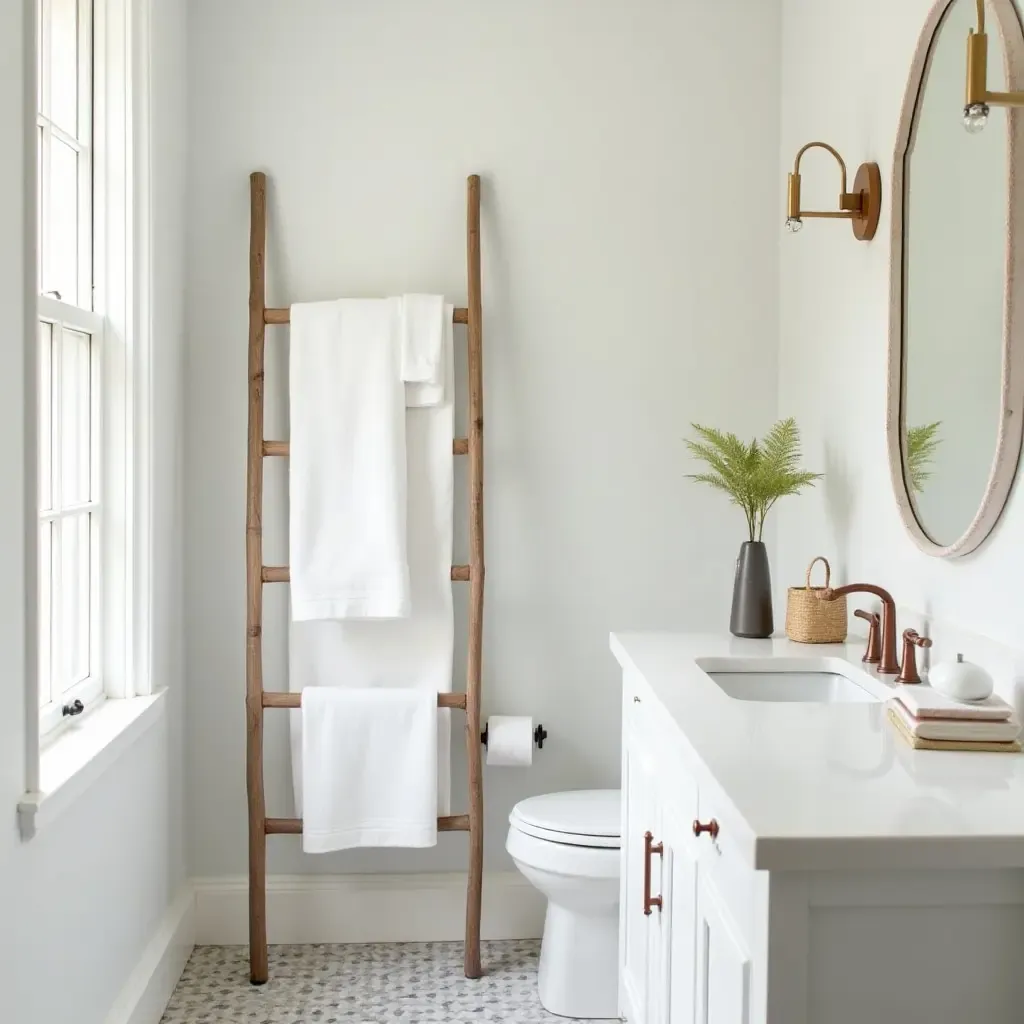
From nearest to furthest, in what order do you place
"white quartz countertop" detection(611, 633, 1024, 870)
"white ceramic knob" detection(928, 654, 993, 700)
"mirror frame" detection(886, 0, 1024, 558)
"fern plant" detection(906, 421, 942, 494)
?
"white quartz countertop" detection(611, 633, 1024, 870) → "white ceramic knob" detection(928, 654, 993, 700) → "mirror frame" detection(886, 0, 1024, 558) → "fern plant" detection(906, 421, 942, 494)

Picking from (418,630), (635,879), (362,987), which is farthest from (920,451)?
(362,987)

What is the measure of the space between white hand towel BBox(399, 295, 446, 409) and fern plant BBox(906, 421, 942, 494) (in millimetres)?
1179

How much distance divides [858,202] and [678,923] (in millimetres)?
1484

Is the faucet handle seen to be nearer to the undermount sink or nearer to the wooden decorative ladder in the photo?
the undermount sink

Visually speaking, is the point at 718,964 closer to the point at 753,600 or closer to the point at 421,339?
the point at 753,600

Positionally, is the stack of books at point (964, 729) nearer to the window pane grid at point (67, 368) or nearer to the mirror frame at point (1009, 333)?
the mirror frame at point (1009, 333)

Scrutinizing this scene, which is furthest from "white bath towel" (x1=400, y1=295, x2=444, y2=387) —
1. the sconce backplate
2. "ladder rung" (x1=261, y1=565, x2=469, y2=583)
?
the sconce backplate

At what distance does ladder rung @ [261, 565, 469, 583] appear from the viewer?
2.80 metres

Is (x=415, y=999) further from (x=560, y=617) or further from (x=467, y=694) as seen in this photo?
(x=560, y=617)

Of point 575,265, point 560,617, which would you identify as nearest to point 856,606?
point 560,617

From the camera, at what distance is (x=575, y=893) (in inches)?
98.8

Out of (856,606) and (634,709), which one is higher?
(856,606)

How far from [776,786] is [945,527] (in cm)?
81

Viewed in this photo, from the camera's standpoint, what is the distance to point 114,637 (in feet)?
8.08
